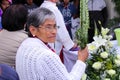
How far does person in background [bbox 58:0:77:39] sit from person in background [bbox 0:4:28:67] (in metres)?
3.64

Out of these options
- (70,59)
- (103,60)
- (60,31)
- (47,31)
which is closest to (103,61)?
(103,60)

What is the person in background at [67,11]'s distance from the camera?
283 inches

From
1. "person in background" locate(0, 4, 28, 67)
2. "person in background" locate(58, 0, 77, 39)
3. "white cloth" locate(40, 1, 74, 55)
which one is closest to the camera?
"person in background" locate(0, 4, 28, 67)

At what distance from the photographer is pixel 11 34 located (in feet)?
11.6

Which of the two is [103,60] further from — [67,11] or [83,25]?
[67,11]

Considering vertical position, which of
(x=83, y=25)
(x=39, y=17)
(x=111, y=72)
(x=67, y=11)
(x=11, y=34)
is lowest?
(x=67, y=11)

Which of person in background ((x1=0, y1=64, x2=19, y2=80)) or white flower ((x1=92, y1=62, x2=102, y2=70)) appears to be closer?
person in background ((x1=0, y1=64, x2=19, y2=80))

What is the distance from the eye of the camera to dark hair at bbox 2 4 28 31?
351 centimetres

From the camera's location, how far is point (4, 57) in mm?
3492

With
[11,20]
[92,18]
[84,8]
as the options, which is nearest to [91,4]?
[92,18]

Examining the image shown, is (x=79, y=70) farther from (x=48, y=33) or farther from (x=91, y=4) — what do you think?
(x=91, y=4)

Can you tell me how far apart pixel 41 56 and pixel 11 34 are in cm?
109

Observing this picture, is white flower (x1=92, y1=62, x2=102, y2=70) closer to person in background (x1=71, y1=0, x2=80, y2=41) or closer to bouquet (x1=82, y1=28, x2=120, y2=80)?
bouquet (x1=82, y1=28, x2=120, y2=80)

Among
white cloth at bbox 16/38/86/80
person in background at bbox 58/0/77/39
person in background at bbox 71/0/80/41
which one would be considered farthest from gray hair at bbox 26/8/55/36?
person in background at bbox 58/0/77/39
